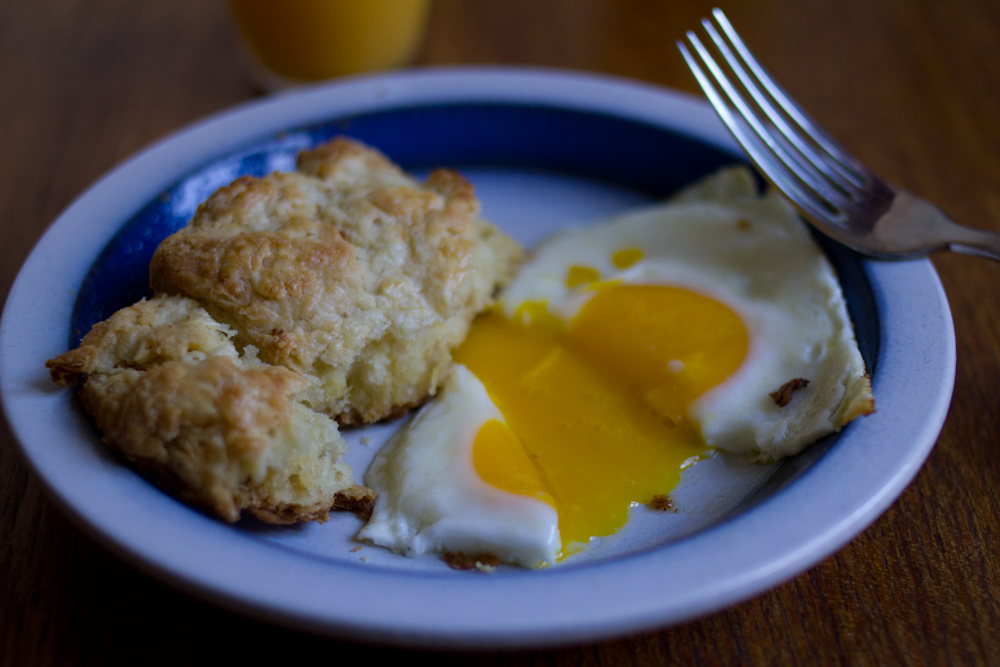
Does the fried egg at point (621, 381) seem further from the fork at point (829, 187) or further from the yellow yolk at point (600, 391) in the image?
the fork at point (829, 187)

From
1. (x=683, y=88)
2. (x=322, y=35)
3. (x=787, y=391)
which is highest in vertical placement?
(x=322, y=35)

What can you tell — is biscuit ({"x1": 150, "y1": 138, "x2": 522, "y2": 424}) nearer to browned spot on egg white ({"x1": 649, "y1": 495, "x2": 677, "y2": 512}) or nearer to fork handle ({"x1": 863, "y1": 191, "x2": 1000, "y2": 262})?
browned spot on egg white ({"x1": 649, "y1": 495, "x2": 677, "y2": 512})

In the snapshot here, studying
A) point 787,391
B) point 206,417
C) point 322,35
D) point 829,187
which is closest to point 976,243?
point 829,187

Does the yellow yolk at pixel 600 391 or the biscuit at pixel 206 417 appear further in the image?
the yellow yolk at pixel 600 391

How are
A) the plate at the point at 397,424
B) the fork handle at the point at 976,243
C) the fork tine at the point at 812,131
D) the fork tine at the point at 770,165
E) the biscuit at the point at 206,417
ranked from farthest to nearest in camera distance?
the fork tine at the point at 812,131 → the fork tine at the point at 770,165 → the fork handle at the point at 976,243 → the biscuit at the point at 206,417 → the plate at the point at 397,424

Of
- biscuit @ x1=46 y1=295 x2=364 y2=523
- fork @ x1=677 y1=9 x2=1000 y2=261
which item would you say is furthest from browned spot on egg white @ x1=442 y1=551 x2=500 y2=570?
fork @ x1=677 y1=9 x2=1000 y2=261

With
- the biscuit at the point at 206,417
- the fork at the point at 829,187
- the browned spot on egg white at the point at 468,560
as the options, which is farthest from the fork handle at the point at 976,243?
the biscuit at the point at 206,417

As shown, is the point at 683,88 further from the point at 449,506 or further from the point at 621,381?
the point at 449,506
